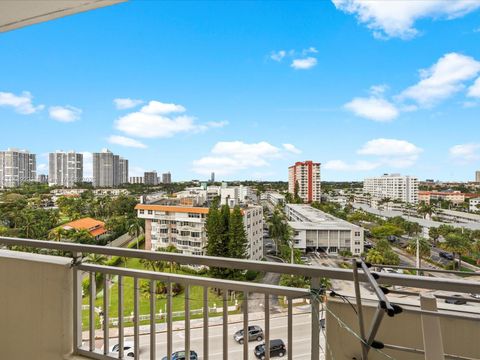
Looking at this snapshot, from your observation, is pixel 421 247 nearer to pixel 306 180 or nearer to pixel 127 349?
pixel 306 180


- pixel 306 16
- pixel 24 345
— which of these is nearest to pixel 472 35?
pixel 306 16

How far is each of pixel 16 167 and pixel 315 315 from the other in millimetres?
3287

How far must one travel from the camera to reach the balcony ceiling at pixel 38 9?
1478 millimetres

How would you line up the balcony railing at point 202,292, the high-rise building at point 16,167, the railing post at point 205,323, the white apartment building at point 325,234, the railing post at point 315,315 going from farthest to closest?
the high-rise building at point 16,167, the white apartment building at point 325,234, the railing post at point 205,323, the railing post at point 315,315, the balcony railing at point 202,292

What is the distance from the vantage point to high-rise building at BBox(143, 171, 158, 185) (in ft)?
10.4

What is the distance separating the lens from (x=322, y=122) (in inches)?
123

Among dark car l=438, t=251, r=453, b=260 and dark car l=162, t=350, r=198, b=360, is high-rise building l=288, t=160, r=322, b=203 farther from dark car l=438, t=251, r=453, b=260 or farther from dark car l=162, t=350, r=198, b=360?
dark car l=162, t=350, r=198, b=360

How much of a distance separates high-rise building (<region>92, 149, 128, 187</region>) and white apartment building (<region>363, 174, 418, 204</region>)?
2507 millimetres

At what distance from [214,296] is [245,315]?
6.4 inches

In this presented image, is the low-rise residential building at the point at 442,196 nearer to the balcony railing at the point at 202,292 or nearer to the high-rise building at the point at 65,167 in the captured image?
the balcony railing at the point at 202,292

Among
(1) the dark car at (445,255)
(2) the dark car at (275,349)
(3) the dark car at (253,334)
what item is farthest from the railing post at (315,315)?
(1) the dark car at (445,255)

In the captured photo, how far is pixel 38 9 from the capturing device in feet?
5.14

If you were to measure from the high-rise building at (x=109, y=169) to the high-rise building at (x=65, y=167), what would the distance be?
174mm

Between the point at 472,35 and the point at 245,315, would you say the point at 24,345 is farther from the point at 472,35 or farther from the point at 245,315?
the point at 472,35
